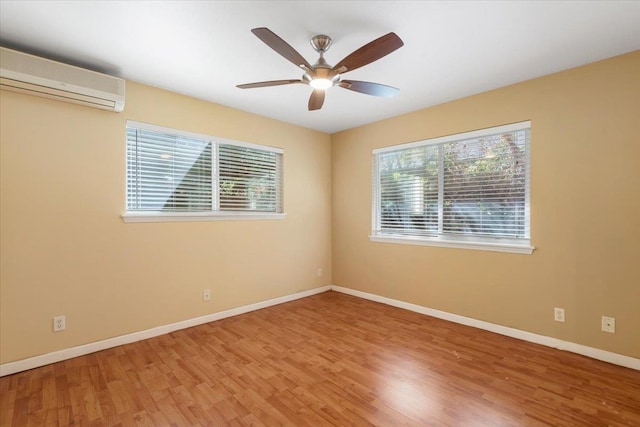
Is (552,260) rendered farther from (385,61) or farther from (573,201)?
(385,61)

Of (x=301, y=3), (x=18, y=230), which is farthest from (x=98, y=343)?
(x=301, y=3)

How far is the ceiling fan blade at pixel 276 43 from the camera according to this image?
1.64 m

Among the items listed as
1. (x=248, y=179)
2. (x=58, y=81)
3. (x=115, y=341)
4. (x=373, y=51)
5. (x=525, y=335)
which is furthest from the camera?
(x=248, y=179)

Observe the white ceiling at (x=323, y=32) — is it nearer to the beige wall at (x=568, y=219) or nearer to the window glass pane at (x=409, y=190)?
the beige wall at (x=568, y=219)

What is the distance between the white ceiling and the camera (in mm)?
1867

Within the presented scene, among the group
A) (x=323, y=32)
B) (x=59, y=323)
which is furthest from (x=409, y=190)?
(x=59, y=323)

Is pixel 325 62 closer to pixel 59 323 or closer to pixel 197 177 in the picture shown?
pixel 197 177

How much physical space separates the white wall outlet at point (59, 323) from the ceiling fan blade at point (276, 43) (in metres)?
2.79

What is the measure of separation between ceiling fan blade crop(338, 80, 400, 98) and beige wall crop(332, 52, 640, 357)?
1.38 meters

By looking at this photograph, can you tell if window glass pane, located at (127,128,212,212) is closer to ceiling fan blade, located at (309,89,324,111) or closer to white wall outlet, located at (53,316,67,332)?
white wall outlet, located at (53,316,67,332)

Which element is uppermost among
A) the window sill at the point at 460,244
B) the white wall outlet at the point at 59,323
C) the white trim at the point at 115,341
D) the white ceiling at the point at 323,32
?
the white ceiling at the point at 323,32

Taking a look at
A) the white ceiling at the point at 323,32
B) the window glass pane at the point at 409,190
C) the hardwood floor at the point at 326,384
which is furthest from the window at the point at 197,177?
the window glass pane at the point at 409,190

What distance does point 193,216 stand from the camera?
10.8ft

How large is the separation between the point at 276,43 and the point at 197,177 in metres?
2.09
